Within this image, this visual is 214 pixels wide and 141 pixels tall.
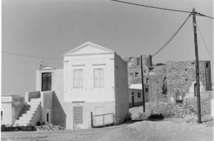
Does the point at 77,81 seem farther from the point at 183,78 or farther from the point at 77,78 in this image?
the point at 183,78

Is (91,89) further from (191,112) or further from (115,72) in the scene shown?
(191,112)

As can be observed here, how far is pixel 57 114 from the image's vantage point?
86.3 feet

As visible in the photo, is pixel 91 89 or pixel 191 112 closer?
pixel 91 89

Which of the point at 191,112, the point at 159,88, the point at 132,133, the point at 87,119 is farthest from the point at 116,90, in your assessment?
the point at 159,88

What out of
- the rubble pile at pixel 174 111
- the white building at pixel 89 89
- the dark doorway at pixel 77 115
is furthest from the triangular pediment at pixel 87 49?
the rubble pile at pixel 174 111

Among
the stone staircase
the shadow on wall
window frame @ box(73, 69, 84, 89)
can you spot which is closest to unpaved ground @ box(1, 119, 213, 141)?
the stone staircase

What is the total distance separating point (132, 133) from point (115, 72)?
37.6 ft

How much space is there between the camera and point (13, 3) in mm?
13414

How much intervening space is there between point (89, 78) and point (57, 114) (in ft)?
15.2

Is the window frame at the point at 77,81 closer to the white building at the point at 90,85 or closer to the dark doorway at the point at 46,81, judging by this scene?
the white building at the point at 90,85

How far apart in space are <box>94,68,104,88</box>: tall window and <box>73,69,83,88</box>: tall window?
49.8 inches

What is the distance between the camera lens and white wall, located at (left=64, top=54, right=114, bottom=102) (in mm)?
24625

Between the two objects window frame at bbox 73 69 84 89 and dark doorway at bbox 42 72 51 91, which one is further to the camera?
dark doorway at bbox 42 72 51 91

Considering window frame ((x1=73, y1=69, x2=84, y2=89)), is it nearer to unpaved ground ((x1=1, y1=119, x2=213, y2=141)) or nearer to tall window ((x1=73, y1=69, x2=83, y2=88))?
tall window ((x1=73, y1=69, x2=83, y2=88))
